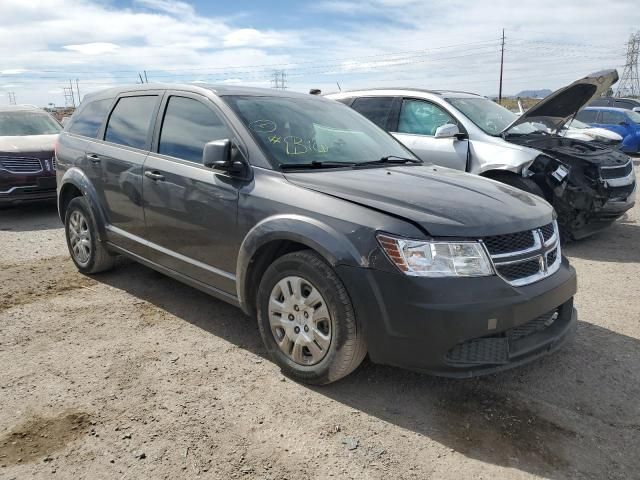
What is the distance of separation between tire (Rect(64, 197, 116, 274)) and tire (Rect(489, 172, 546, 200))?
174 inches

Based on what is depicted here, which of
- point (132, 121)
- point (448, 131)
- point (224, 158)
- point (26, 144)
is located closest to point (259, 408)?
point (224, 158)

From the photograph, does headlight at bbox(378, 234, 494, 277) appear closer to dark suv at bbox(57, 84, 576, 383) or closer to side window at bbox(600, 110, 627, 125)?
dark suv at bbox(57, 84, 576, 383)

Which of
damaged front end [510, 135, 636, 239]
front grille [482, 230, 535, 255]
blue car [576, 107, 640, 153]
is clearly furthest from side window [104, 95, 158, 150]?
blue car [576, 107, 640, 153]

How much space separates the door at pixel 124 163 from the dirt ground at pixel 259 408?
70 cm

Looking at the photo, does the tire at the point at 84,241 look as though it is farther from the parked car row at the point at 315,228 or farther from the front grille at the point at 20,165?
the front grille at the point at 20,165

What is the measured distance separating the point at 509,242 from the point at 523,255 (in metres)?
0.12

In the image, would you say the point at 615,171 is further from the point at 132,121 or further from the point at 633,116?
the point at 633,116

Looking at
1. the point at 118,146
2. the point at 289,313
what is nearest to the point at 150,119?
the point at 118,146

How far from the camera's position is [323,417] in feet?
9.48

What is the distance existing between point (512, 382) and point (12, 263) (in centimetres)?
520

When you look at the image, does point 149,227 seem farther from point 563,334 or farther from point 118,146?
point 563,334

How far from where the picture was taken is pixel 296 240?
120 inches

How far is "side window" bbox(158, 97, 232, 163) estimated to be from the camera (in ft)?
12.3

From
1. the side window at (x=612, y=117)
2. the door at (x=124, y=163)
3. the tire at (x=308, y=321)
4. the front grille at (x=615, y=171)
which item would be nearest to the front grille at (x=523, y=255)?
the tire at (x=308, y=321)
